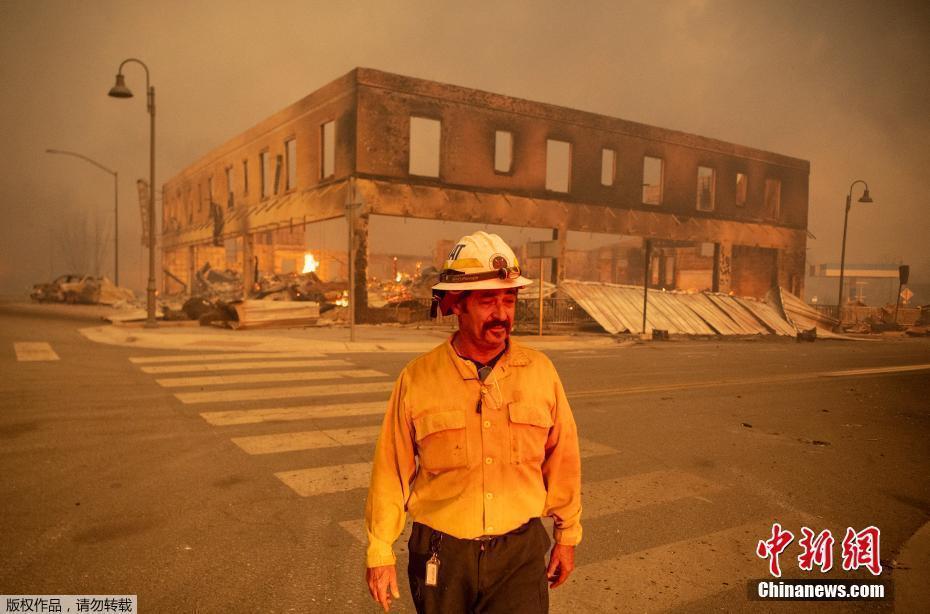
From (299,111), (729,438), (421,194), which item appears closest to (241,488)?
(729,438)

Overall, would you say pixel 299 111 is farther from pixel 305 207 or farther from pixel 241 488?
pixel 241 488

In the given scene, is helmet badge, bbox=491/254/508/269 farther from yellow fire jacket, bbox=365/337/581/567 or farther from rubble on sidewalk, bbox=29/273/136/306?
rubble on sidewalk, bbox=29/273/136/306

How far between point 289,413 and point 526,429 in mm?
5918

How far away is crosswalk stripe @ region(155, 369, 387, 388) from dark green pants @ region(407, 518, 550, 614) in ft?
26.5

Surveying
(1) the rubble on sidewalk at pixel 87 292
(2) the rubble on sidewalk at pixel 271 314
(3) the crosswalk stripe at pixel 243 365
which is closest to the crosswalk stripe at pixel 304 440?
(3) the crosswalk stripe at pixel 243 365

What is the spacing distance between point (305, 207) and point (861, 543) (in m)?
26.6

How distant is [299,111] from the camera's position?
28.1m

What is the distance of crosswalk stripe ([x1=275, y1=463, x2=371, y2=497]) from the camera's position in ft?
15.9

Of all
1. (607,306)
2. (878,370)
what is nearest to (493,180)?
(607,306)

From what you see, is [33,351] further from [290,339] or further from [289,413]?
[289,413]

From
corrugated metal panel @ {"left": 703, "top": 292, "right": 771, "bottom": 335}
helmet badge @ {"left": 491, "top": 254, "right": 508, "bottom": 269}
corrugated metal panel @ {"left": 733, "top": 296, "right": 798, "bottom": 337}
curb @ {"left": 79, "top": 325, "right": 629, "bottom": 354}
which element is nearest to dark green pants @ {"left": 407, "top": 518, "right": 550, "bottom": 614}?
helmet badge @ {"left": 491, "top": 254, "right": 508, "bottom": 269}

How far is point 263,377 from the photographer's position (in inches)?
391

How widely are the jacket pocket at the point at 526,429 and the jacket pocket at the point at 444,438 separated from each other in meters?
0.18

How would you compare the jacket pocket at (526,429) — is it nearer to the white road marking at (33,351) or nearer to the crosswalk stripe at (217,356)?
the crosswalk stripe at (217,356)
